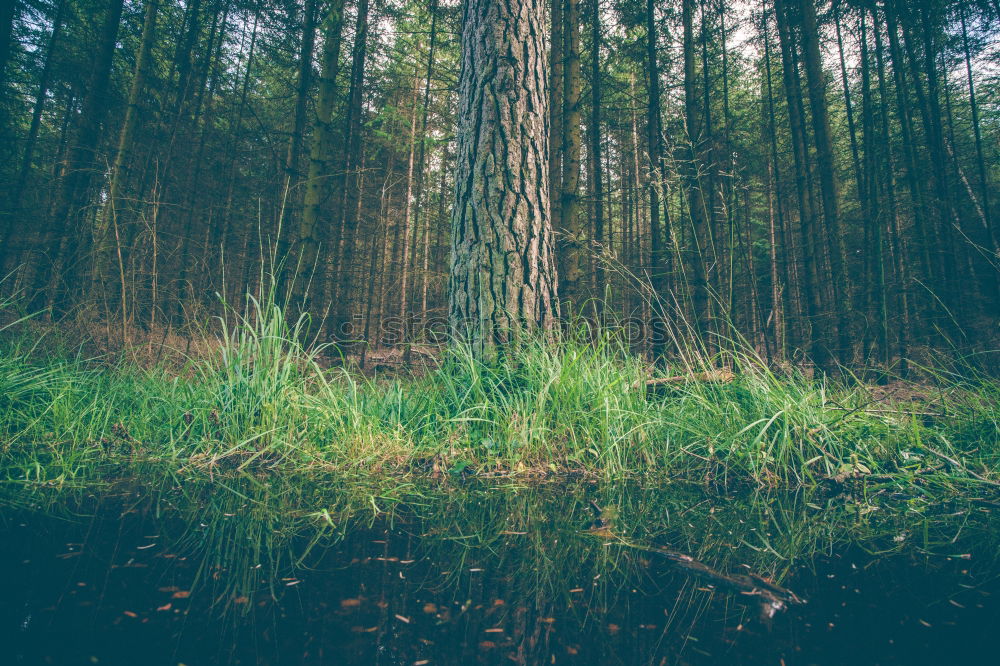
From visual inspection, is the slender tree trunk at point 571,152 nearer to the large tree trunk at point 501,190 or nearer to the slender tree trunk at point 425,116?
the slender tree trunk at point 425,116

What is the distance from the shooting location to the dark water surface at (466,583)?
68 centimetres

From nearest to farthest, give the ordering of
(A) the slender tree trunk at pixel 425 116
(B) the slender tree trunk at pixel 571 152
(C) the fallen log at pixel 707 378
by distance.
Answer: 1. (C) the fallen log at pixel 707 378
2. (B) the slender tree trunk at pixel 571 152
3. (A) the slender tree trunk at pixel 425 116

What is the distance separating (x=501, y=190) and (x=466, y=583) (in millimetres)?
2441

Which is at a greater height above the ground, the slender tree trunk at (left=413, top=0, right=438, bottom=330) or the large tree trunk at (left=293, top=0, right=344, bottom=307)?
the slender tree trunk at (left=413, top=0, right=438, bottom=330)

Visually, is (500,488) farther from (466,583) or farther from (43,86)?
(43,86)

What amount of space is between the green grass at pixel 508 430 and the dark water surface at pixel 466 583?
469 mm

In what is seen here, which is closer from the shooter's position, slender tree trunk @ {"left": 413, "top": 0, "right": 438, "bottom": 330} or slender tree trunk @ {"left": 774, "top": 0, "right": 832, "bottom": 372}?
slender tree trunk @ {"left": 774, "top": 0, "right": 832, "bottom": 372}

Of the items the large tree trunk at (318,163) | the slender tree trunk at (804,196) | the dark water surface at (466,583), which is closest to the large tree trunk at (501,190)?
the dark water surface at (466,583)

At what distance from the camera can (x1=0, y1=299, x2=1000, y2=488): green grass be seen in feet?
6.34

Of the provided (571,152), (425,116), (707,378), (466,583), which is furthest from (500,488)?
(425,116)

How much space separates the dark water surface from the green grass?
1.54 ft

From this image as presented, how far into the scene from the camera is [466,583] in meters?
0.92

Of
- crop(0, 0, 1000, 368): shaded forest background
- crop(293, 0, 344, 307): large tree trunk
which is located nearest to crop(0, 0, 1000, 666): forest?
crop(293, 0, 344, 307): large tree trunk

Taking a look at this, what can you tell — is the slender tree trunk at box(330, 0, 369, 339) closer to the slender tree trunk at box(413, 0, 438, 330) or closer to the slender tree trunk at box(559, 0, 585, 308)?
the slender tree trunk at box(413, 0, 438, 330)
